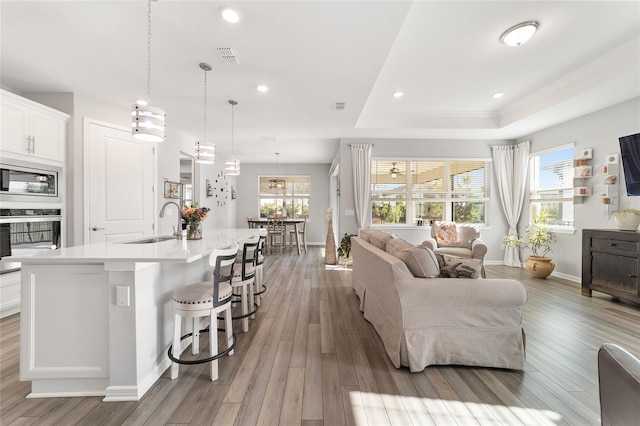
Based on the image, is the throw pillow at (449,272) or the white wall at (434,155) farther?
the white wall at (434,155)

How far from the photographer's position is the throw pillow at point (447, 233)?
4.91 metres

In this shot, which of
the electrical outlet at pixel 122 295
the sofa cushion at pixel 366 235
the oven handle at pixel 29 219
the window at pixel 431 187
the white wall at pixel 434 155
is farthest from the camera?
the window at pixel 431 187

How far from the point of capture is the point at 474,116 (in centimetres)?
498

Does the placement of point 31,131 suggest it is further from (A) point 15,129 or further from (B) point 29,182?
(B) point 29,182

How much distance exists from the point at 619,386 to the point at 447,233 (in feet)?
14.8

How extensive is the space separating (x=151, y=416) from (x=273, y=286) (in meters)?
2.61

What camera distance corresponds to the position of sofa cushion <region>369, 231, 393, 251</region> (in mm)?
2961

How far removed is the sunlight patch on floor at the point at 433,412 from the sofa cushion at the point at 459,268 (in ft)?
2.82

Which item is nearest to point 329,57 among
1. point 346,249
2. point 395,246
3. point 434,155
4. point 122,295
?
point 395,246

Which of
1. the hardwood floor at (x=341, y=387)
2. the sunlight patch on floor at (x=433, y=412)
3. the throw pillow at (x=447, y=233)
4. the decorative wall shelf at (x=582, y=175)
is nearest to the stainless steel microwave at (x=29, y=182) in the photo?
the hardwood floor at (x=341, y=387)

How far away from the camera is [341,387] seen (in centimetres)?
179

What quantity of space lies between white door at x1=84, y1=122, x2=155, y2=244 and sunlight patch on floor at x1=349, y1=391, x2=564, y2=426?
159 inches

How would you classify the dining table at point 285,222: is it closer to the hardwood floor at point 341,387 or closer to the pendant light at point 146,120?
the hardwood floor at point 341,387

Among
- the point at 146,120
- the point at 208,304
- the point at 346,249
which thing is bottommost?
the point at 346,249
